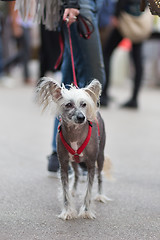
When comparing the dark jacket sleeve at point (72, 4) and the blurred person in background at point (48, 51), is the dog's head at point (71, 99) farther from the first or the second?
the blurred person in background at point (48, 51)

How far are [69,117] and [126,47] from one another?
35.7 feet

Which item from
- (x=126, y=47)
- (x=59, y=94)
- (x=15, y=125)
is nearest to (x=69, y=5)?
(x=59, y=94)

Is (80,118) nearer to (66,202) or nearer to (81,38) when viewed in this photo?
(66,202)

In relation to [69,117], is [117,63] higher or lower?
lower

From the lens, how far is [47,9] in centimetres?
338

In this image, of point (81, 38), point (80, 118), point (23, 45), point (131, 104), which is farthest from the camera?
point (23, 45)

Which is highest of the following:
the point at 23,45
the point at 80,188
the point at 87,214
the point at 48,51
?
the point at 48,51

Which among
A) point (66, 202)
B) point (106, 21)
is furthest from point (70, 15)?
point (106, 21)

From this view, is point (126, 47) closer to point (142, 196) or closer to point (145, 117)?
point (145, 117)

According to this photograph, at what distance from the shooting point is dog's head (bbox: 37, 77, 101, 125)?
2.70 metres

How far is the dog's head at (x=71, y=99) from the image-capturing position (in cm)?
270

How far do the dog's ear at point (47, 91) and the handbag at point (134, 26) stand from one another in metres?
4.47

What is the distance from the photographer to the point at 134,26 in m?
7.02

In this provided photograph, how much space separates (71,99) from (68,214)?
2.45ft
